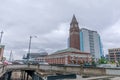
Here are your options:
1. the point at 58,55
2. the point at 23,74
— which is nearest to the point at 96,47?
the point at 58,55

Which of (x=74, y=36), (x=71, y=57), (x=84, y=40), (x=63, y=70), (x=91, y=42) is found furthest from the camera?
(x=91, y=42)

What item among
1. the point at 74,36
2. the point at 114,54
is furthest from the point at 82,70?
the point at 114,54

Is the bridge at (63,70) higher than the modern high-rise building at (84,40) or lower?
lower

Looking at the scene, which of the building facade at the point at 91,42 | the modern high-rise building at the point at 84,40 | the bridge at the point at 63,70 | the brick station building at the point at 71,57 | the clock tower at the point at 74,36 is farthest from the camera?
the building facade at the point at 91,42

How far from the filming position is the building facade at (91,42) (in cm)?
13450

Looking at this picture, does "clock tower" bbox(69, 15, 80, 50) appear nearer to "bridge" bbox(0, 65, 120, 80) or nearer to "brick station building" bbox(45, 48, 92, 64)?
"brick station building" bbox(45, 48, 92, 64)

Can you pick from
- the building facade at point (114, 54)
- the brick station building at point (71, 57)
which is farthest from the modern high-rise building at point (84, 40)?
the brick station building at point (71, 57)

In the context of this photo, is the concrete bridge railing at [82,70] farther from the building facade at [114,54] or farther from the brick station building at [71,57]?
the building facade at [114,54]

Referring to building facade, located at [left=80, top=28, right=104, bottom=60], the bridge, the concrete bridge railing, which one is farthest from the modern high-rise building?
the concrete bridge railing

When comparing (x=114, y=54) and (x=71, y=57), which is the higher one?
(x=114, y=54)

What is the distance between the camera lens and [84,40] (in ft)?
442

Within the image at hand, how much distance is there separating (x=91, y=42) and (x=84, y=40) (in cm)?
1311

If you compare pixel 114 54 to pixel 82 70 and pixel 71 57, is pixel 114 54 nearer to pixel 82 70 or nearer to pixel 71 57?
pixel 71 57

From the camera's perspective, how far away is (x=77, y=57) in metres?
84.2
